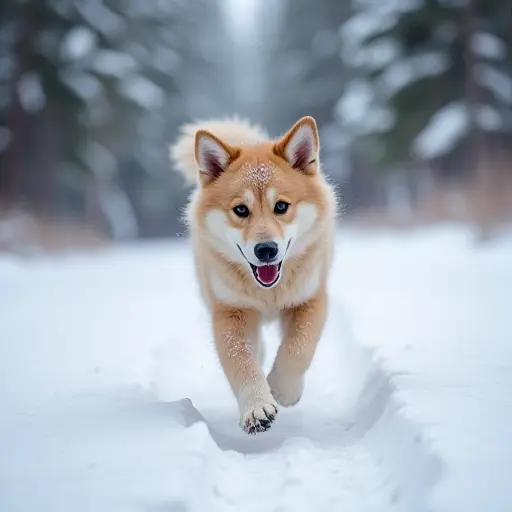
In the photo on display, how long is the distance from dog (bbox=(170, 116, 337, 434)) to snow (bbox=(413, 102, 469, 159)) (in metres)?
9.47

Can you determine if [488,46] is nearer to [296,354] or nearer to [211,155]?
[211,155]

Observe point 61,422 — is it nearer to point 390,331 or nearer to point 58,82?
point 390,331

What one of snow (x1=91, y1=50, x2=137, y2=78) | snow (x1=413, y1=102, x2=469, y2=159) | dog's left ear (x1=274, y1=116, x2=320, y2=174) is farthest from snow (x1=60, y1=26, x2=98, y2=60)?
dog's left ear (x1=274, y1=116, x2=320, y2=174)

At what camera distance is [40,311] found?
6.21 meters

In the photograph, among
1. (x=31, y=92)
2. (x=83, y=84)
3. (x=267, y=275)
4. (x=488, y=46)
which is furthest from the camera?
(x=83, y=84)

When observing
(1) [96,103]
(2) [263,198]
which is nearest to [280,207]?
(2) [263,198]

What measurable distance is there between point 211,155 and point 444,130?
9.95 meters

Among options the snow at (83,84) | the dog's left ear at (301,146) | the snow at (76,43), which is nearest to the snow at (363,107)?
the snow at (83,84)

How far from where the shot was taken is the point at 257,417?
2928 mm

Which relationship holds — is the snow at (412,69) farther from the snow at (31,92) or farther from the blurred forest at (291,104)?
the snow at (31,92)

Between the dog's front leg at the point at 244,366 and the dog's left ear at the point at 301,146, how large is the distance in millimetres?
874

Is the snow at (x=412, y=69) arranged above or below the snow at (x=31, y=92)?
above

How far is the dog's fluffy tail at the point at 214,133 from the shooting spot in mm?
4543

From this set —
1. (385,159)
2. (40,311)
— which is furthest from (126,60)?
(40,311)
